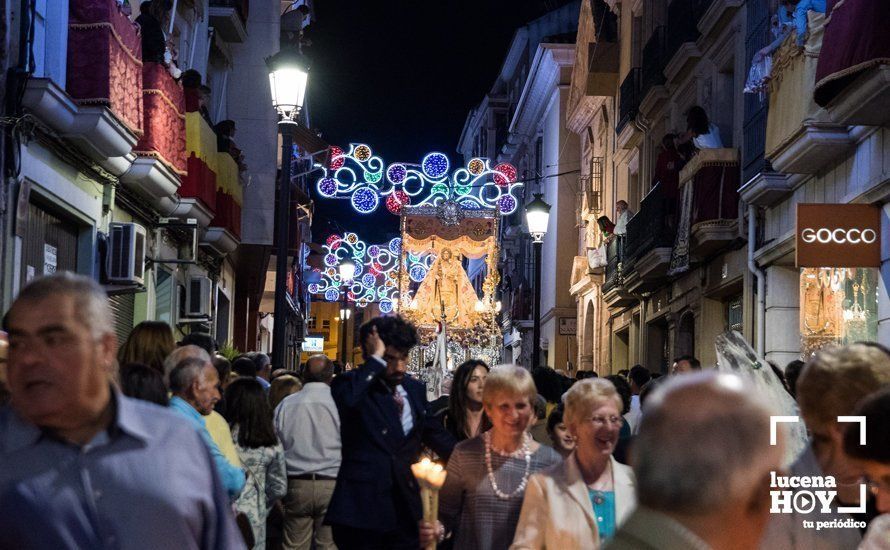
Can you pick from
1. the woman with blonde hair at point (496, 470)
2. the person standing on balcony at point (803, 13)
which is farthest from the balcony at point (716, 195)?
the woman with blonde hair at point (496, 470)

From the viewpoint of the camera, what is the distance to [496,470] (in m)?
6.30

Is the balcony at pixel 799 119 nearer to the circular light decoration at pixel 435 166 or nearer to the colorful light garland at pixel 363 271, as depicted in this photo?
the circular light decoration at pixel 435 166

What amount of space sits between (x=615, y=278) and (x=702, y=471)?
27.3 m

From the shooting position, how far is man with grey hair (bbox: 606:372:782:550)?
2248 mm

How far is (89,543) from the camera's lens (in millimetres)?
3346

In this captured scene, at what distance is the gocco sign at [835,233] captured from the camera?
1420cm

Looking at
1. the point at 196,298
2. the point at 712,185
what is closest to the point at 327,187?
the point at 196,298

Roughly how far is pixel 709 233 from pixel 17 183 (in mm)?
11124

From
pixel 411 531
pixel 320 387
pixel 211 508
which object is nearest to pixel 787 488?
pixel 211 508

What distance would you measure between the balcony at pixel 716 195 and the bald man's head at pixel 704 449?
1810 cm

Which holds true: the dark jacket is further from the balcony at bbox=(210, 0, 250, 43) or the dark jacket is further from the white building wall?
the white building wall

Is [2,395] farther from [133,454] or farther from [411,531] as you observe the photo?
[411,531]

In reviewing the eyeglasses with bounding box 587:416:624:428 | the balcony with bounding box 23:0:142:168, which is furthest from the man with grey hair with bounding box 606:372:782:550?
the balcony with bounding box 23:0:142:168

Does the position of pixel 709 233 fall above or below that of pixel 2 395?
above
